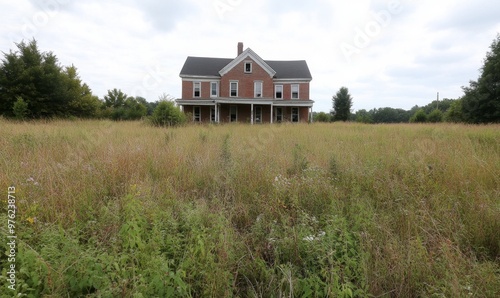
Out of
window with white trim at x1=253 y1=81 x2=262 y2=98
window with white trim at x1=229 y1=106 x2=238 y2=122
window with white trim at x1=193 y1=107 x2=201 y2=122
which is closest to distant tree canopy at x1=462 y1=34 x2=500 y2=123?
window with white trim at x1=253 y1=81 x2=262 y2=98

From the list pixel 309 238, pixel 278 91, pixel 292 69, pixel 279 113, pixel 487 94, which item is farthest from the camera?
pixel 292 69

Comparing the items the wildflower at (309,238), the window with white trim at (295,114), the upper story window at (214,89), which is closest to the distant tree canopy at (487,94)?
the window with white trim at (295,114)

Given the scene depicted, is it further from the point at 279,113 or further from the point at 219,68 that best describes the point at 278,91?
the point at 219,68

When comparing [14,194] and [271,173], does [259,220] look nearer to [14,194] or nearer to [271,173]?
[271,173]

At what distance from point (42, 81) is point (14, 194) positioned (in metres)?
24.1

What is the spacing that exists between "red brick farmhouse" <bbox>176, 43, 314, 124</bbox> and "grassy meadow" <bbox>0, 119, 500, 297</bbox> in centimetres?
2193

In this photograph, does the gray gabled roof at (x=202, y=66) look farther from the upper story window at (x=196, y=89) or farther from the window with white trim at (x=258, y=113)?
the window with white trim at (x=258, y=113)

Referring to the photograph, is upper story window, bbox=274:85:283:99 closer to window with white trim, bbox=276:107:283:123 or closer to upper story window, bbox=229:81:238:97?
window with white trim, bbox=276:107:283:123

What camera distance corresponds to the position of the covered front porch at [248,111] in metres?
26.2

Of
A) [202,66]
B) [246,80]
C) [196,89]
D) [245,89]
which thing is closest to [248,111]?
[245,89]

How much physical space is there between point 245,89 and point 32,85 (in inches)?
767

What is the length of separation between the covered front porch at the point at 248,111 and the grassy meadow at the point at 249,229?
73.1 feet

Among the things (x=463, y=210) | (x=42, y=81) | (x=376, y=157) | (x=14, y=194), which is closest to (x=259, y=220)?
(x=463, y=210)

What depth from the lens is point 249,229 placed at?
2854mm
